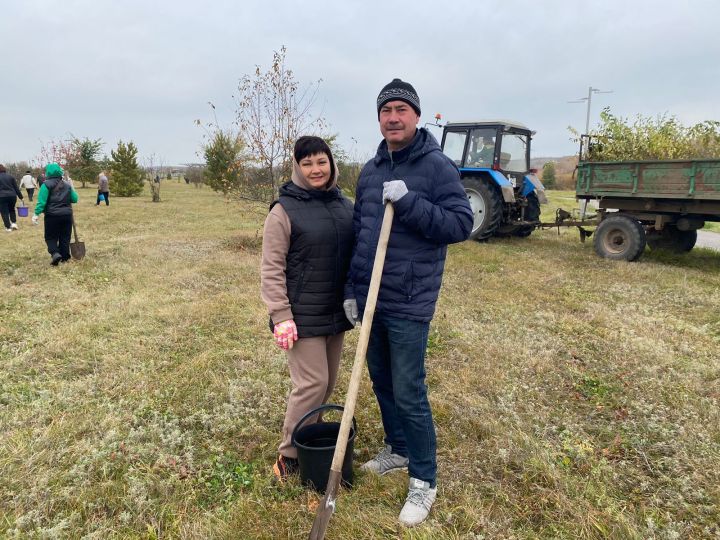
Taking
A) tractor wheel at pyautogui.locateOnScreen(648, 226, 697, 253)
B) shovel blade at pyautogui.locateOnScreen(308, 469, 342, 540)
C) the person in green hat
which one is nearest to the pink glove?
shovel blade at pyautogui.locateOnScreen(308, 469, 342, 540)

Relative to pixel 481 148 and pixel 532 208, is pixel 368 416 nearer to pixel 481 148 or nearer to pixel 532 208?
pixel 481 148

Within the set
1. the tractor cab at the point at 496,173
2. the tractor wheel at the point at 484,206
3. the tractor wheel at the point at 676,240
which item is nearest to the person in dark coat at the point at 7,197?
the tractor cab at the point at 496,173

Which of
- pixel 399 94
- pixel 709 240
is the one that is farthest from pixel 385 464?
pixel 709 240

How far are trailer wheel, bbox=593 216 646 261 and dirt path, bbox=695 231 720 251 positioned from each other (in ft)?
12.8

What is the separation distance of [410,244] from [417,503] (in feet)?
4.27

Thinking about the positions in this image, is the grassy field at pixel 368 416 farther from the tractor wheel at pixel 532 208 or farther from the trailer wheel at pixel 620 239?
the tractor wheel at pixel 532 208

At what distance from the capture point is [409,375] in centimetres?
227

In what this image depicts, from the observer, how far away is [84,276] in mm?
7148

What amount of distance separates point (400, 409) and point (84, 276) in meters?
6.55

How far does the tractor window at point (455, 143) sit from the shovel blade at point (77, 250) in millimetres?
7410

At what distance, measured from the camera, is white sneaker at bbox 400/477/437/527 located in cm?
230

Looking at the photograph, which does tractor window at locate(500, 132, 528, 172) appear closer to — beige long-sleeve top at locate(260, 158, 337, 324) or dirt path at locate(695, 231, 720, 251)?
dirt path at locate(695, 231, 720, 251)

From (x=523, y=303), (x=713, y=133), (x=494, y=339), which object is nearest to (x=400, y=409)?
(x=494, y=339)

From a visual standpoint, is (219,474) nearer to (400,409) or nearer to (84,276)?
(400,409)
